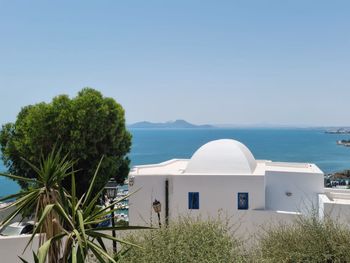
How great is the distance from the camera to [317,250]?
10.2 metres

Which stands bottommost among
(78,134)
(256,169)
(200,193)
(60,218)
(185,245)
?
(200,193)

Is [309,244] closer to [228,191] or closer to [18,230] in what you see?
[228,191]

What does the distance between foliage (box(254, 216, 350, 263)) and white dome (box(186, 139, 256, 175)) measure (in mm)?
7862

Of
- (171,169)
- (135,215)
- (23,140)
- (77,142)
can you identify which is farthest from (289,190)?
(23,140)

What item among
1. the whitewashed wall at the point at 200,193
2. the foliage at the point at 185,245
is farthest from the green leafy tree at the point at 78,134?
the foliage at the point at 185,245

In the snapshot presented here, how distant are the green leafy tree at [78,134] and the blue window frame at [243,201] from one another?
8.11 meters

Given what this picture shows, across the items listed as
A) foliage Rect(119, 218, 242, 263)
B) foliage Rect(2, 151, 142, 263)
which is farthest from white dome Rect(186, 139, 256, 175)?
foliage Rect(2, 151, 142, 263)

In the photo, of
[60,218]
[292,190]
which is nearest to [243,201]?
[292,190]

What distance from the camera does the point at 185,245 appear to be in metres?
9.32

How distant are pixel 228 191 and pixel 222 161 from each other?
6.26 ft

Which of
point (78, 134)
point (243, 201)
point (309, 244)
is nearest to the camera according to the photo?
point (309, 244)

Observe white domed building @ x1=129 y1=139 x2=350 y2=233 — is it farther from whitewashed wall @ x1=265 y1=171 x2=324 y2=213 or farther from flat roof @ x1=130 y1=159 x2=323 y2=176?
flat roof @ x1=130 y1=159 x2=323 y2=176

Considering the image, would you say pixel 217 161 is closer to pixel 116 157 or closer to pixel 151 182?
pixel 151 182

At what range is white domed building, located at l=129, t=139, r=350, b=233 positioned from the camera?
59.3ft
